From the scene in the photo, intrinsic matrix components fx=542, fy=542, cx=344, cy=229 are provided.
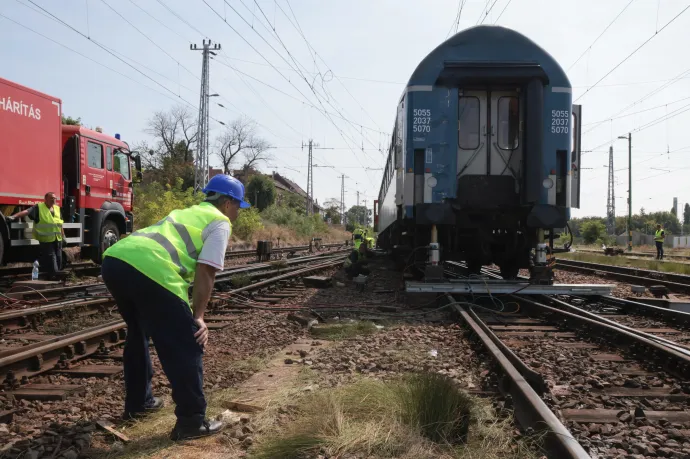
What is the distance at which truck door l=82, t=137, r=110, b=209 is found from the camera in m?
13.1

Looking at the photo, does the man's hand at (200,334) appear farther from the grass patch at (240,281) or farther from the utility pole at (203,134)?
the utility pole at (203,134)

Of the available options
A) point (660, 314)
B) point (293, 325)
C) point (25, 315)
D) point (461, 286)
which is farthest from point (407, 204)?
point (25, 315)

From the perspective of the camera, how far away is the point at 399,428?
3.01 m

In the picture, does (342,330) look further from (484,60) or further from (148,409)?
(484,60)

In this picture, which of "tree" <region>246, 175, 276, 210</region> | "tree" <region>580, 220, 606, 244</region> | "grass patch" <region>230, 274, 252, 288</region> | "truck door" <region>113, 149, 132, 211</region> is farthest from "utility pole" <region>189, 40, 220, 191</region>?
"tree" <region>580, 220, 606, 244</region>

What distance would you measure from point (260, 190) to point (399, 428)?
211ft

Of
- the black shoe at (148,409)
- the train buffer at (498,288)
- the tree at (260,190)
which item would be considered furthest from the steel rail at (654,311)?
the tree at (260,190)

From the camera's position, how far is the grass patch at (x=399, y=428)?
2799 millimetres

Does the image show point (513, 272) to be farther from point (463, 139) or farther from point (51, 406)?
point (51, 406)

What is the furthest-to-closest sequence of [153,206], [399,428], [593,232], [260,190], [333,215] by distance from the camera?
[333,215] < [260,190] < [593,232] < [153,206] < [399,428]

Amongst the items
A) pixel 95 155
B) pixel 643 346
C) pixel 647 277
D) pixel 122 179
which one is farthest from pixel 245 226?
pixel 643 346

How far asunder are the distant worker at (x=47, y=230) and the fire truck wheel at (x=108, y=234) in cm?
225

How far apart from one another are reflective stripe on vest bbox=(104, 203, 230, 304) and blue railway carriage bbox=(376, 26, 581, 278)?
17.8 ft

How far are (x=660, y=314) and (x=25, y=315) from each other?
26.7ft
